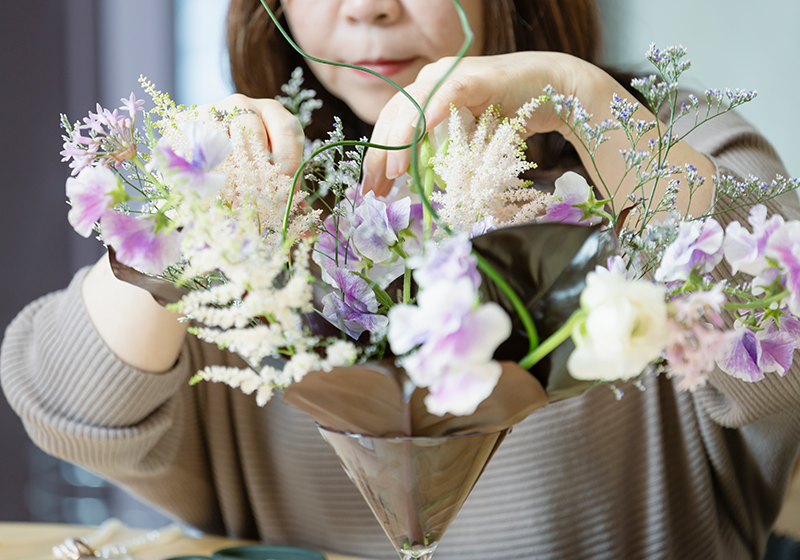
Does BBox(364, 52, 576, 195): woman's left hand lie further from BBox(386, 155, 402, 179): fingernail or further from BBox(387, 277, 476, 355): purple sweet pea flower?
BBox(387, 277, 476, 355): purple sweet pea flower

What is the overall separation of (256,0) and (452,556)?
0.75m

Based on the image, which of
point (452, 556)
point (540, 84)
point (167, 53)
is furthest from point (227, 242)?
point (167, 53)

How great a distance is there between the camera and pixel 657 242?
10.1 inches

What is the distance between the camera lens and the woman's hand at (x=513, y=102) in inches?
13.3

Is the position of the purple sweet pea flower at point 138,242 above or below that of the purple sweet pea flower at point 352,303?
above

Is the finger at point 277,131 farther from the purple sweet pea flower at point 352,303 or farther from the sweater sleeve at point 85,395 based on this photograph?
the sweater sleeve at point 85,395

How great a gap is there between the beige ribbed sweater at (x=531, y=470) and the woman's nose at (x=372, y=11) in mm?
386

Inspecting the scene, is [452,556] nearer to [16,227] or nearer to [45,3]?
[16,227]

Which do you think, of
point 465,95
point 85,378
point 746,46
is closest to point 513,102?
point 465,95

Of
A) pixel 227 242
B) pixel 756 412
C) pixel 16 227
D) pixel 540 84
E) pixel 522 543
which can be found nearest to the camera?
pixel 227 242

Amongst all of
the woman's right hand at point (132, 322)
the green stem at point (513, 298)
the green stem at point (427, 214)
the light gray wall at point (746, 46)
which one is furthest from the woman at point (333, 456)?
the light gray wall at point (746, 46)

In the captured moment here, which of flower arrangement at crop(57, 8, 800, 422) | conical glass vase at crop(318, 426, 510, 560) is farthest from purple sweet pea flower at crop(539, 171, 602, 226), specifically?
conical glass vase at crop(318, 426, 510, 560)

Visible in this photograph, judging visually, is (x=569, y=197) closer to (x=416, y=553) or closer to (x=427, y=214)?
(x=427, y=214)

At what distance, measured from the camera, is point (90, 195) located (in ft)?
0.75
